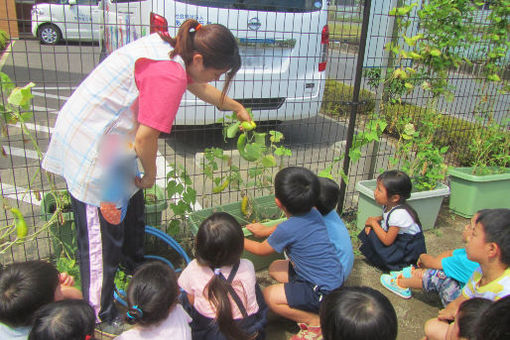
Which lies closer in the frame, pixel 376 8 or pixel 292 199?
pixel 292 199

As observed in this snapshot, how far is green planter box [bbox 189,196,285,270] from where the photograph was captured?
2.66 metres

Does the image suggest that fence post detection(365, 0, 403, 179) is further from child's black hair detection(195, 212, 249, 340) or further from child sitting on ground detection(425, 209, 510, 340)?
child's black hair detection(195, 212, 249, 340)

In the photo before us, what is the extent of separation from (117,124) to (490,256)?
183cm

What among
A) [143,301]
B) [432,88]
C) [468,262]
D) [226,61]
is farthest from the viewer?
[432,88]

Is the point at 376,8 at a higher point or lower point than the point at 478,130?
higher

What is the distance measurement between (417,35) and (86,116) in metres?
2.70

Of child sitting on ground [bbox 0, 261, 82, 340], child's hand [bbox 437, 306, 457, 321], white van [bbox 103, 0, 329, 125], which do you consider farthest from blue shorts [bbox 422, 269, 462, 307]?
child sitting on ground [bbox 0, 261, 82, 340]

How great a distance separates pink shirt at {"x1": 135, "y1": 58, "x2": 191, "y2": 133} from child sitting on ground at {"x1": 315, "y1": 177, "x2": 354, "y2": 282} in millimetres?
1069

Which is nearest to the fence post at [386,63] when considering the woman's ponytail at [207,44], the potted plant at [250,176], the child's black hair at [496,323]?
the potted plant at [250,176]

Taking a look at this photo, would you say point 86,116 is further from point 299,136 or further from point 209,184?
point 299,136

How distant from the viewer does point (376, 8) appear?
10.8 feet

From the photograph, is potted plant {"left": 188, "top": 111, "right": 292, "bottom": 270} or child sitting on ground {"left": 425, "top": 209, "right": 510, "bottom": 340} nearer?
child sitting on ground {"left": 425, "top": 209, "right": 510, "bottom": 340}

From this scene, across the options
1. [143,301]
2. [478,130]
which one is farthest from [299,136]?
[143,301]

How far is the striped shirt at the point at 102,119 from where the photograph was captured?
175 centimetres
